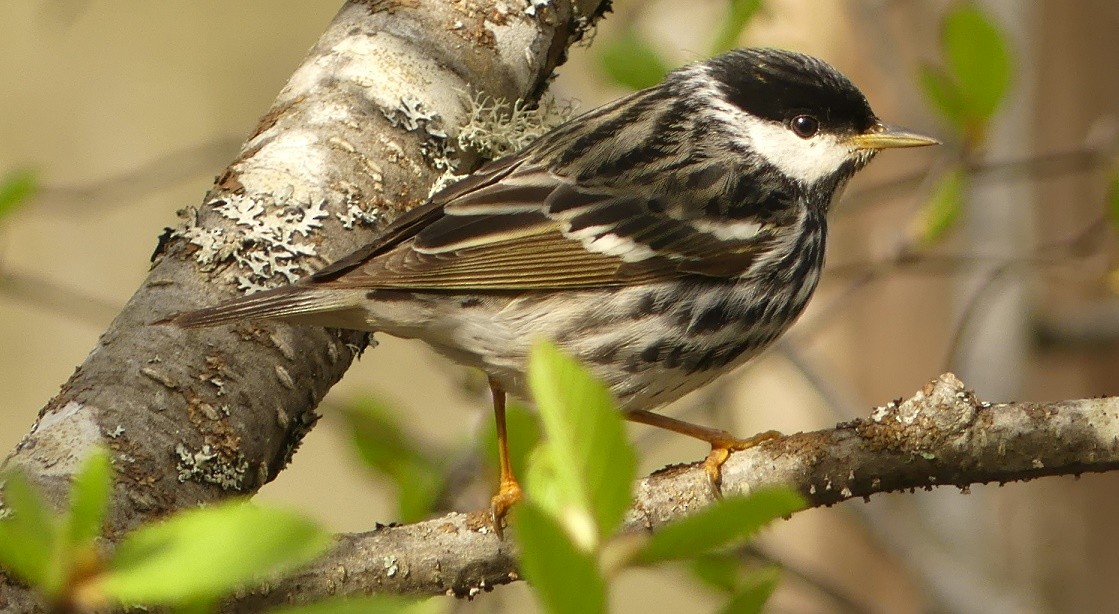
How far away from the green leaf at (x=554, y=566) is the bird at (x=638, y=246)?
4.55 feet

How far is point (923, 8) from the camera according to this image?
5332 mm

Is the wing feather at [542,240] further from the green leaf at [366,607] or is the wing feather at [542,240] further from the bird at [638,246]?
the green leaf at [366,607]

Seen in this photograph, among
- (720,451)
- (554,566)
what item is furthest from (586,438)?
(720,451)

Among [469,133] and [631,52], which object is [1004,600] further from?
[469,133]

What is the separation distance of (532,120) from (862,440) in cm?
153

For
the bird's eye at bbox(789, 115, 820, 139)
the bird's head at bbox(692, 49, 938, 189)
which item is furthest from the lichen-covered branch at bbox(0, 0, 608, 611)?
the bird's eye at bbox(789, 115, 820, 139)

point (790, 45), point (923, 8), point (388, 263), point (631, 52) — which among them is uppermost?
point (923, 8)

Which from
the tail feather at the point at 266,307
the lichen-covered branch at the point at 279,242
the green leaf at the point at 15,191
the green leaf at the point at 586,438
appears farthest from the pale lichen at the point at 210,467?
the green leaf at the point at 586,438

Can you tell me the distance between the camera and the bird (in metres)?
2.83

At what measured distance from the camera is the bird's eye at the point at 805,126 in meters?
3.44

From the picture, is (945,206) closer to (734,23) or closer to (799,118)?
(799,118)

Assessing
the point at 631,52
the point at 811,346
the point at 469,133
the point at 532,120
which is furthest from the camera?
the point at 811,346

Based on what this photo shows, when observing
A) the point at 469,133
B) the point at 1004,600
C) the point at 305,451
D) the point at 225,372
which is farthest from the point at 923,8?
the point at 305,451

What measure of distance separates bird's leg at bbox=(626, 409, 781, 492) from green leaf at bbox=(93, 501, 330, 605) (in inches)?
49.4
